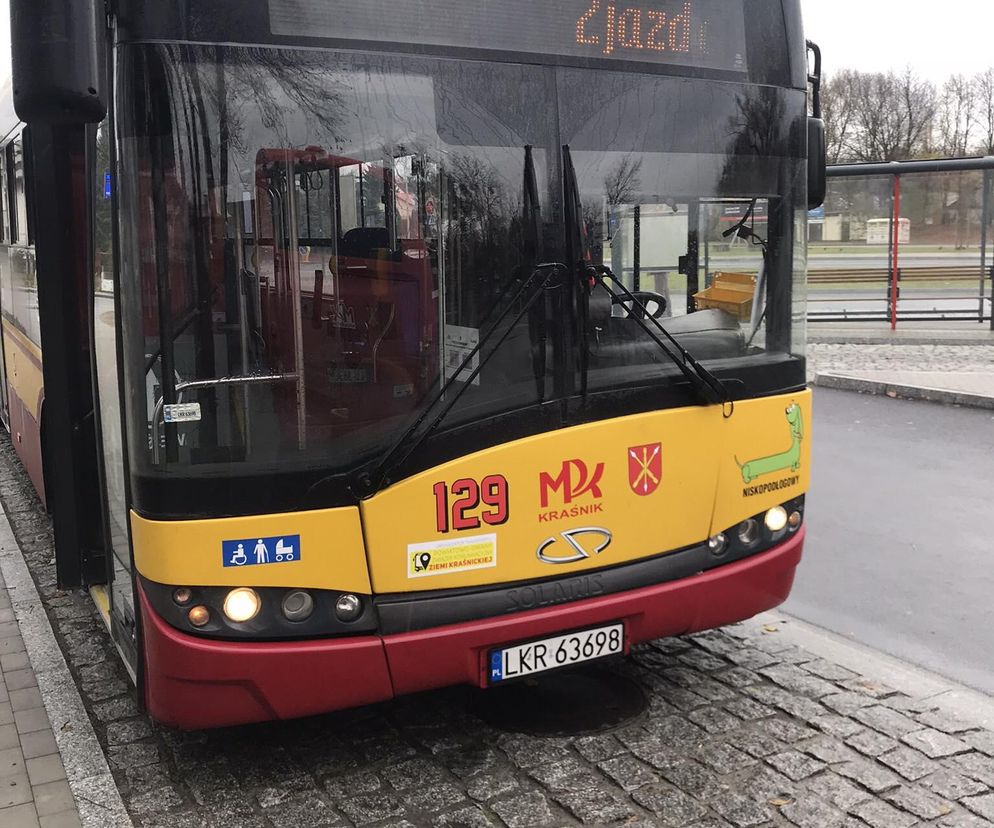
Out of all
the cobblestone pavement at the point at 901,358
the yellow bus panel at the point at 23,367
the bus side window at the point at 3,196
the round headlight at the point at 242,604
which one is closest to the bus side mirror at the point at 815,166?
the round headlight at the point at 242,604

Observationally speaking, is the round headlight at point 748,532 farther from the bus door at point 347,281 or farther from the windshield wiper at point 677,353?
the bus door at point 347,281

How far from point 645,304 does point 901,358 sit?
12329mm

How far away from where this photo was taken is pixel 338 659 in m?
3.72

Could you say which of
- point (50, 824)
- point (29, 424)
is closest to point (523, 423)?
point (50, 824)

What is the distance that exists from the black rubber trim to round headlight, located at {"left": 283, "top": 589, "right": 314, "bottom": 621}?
9.0 inches

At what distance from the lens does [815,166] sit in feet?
15.3

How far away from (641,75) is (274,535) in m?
2.11

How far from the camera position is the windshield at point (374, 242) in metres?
3.46

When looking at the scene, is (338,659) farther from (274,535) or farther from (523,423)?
(523,423)

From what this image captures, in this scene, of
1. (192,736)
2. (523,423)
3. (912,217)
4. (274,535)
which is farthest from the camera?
(912,217)

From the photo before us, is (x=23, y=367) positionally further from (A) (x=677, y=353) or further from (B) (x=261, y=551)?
(A) (x=677, y=353)

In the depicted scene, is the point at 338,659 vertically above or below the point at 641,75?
below

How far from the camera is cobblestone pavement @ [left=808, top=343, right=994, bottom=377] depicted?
1432 centimetres

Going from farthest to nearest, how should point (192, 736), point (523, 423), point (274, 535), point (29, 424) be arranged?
point (29, 424) → point (192, 736) → point (523, 423) → point (274, 535)
